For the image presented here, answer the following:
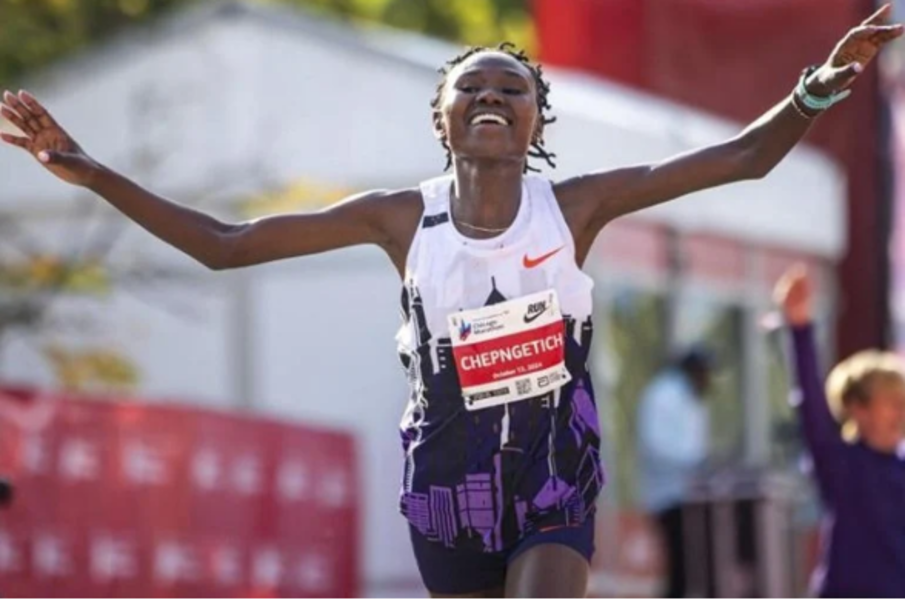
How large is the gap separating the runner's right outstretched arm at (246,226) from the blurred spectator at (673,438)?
29.2ft

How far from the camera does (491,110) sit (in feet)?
19.4

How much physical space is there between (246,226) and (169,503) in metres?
7.38

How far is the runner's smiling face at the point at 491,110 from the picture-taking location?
592 centimetres

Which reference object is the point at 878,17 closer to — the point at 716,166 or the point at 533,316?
→ the point at 716,166

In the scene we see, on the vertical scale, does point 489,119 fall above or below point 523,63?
below

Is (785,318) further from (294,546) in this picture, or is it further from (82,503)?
(294,546)

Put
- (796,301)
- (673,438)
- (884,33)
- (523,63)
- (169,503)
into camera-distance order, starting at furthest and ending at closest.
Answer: (673,438) < (169,503) < (796,301) < (523,63) < (884,33)

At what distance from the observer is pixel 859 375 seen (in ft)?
31.2

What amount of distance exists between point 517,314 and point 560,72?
530 inches

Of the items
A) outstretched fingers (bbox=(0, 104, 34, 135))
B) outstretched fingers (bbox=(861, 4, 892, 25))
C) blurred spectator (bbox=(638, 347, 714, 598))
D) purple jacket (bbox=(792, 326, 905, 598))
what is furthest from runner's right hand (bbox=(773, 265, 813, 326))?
blurred spectator (bbox=(638, 347, 714, 598))

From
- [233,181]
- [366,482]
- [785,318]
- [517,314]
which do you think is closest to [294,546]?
[366,482]

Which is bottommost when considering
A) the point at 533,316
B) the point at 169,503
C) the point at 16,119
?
the point at 533,316

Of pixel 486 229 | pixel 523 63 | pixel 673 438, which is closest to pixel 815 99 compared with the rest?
pixel 523 63

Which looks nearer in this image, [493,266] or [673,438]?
[493,266]
